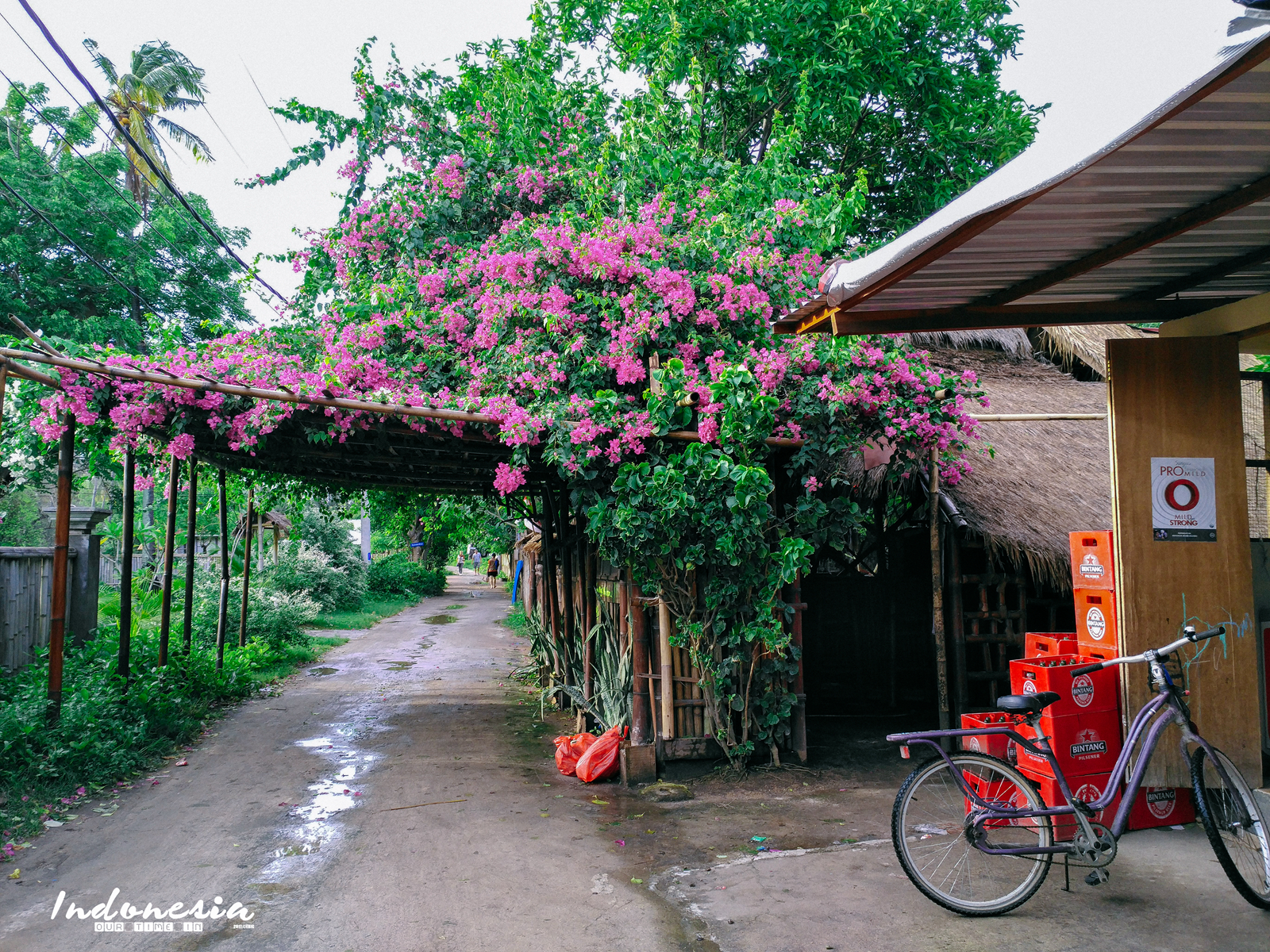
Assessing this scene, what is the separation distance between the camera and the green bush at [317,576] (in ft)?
61.8

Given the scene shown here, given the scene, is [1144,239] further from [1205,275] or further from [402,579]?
[402,579]

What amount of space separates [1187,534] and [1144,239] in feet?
5.58

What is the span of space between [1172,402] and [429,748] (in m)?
6.09

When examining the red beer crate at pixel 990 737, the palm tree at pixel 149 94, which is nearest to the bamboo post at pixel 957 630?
the red beer crate at pixel 990 737

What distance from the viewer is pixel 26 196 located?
674 inches

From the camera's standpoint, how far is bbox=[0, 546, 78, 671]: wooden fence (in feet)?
23.4

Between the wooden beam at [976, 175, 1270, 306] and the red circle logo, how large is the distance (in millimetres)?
1278

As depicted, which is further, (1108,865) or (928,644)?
(928,644)

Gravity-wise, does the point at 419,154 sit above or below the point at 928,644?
above

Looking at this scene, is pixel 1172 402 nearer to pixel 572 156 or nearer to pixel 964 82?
pixel 572 156

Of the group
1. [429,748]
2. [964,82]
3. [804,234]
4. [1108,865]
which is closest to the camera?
[1108,865]

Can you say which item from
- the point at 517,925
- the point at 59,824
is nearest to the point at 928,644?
the point at 517,925

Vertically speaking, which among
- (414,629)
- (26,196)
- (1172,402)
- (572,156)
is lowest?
(414,629)

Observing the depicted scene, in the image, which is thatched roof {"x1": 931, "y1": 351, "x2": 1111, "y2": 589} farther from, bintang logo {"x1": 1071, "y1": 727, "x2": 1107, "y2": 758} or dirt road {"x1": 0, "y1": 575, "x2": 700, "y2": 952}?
dirt road {"x1": 0, "y1": 575, "x2": 700, "y2": 952}
